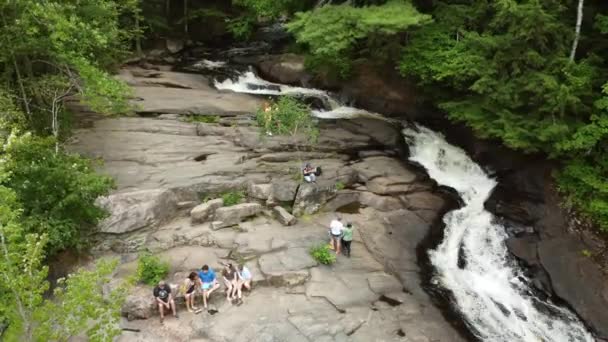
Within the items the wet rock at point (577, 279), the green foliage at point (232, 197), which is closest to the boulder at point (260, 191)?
the green foliage at point (232, 197)

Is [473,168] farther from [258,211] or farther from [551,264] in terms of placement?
[258,211]

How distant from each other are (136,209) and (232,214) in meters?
3.33

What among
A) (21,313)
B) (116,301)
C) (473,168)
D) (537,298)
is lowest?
(537,298)

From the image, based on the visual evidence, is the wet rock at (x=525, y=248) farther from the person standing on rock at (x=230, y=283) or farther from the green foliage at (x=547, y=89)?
the person standing on rock at (x=230, y=283)

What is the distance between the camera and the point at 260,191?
16438mm

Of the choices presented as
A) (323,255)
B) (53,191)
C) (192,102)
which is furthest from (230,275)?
(192,102)

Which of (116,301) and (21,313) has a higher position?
(21,313)

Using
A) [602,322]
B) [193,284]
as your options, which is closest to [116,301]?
[193,284]

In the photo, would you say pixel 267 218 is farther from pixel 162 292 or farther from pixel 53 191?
pixel 53 191

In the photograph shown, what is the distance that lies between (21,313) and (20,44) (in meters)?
10.4

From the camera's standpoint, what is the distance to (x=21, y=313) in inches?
285

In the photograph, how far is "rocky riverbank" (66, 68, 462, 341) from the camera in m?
11.7

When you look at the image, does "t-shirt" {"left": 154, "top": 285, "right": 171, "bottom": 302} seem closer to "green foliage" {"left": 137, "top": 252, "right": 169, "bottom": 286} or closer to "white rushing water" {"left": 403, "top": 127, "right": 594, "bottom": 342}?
"green foliage" {"left": 137, "top": 252, "right": 169, "bottom": 286}

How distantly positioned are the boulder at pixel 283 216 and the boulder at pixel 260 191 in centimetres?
69
